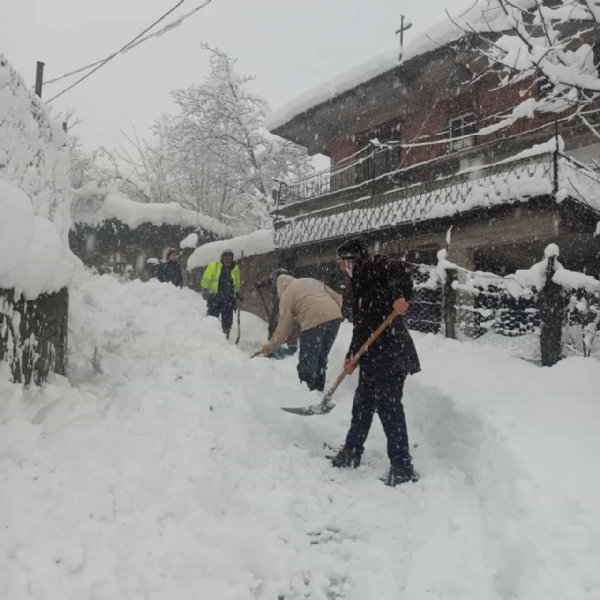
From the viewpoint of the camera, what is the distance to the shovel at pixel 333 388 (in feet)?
12.9

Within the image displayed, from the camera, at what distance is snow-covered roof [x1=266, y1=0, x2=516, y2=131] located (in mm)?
10281

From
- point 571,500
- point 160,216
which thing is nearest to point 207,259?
point 160,216

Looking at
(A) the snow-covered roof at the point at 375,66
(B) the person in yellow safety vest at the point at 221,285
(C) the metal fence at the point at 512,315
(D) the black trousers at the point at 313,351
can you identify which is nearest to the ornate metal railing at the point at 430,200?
(C) the metal fence at the point at 512,315

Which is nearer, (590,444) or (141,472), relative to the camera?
(141,472)

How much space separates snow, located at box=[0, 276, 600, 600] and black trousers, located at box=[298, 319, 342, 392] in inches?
10.6

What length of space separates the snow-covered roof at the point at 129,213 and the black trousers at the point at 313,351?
13477 mm

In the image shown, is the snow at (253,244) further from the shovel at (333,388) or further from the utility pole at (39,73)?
the shovel at (333,388)

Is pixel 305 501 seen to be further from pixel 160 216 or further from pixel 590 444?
pixel 160 216

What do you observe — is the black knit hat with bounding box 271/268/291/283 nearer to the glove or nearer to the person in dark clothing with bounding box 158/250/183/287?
the glove

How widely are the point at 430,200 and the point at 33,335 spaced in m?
9.03

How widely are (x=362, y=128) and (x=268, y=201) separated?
557cm

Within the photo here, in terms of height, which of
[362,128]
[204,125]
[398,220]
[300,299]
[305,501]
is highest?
[204,125]

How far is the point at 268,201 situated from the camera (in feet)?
65.3

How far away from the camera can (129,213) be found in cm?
1741
